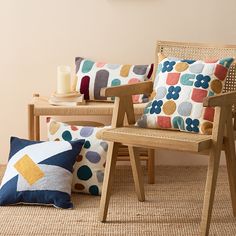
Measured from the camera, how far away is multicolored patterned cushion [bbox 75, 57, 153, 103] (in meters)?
3.43

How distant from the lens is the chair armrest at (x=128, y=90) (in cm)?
277

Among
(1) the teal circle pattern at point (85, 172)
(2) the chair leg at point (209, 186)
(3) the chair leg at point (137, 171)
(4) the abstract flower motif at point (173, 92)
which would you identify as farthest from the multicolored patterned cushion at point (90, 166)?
(2) the chair leg at point (209, 186)

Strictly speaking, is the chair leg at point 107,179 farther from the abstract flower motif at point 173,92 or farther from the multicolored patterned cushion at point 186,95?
the abstract flower motif at point 173,92

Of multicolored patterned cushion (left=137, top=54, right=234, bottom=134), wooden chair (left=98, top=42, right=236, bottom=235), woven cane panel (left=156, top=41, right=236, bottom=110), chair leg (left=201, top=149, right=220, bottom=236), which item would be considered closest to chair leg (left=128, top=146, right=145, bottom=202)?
wooden chair (left=98, top=42, right=236, bottom=235)

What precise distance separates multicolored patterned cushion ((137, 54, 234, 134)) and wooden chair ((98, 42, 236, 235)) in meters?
0.06

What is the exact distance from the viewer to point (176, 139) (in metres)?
2.57

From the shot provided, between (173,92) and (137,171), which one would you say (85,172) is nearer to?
(137,171)

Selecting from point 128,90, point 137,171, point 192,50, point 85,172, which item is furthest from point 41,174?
point 192,50

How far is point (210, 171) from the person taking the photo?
2590 mm

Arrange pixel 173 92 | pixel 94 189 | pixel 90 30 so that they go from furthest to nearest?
pixel 90 30, pixel 94 189, pixel 173 92

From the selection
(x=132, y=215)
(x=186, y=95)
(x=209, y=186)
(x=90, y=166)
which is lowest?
(x=132, y=215)

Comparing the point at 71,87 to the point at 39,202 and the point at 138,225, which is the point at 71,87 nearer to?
the point at 39,202

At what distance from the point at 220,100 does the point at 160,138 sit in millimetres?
289

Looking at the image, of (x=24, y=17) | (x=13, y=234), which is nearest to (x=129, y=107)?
(x=13, y=234)
